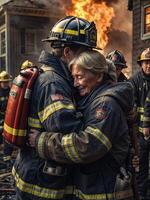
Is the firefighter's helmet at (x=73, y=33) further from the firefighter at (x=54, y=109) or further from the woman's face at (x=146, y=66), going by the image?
the woman's face at (x=146, y=66)

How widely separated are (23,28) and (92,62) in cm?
1870

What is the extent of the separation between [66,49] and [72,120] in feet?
2.28

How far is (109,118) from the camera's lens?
283 cm

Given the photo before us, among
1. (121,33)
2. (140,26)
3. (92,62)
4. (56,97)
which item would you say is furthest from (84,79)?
(121,33)

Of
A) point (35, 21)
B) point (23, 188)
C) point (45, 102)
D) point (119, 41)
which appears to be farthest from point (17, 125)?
point (119, 41)

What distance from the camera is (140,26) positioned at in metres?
13.6

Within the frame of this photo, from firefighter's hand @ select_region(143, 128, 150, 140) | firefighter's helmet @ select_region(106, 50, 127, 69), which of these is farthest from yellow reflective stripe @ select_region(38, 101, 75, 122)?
firefighter's helmet @ select_region(106, 50, 127, 69)

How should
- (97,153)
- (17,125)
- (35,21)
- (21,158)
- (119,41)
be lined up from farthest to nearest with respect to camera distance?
1. (119,41)
2. (35,21)
3. (21,158)
4. (17,125)
5. (97,153)

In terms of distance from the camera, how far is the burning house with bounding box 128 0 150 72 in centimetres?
1321

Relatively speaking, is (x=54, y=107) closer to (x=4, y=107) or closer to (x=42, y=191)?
(x=42, y=191)

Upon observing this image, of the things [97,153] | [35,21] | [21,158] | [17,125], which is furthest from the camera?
[35,21]

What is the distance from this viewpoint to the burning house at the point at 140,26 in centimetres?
1321

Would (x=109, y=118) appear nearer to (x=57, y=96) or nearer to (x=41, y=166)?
(x=57, y=96)

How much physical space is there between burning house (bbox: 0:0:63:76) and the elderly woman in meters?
17.5
